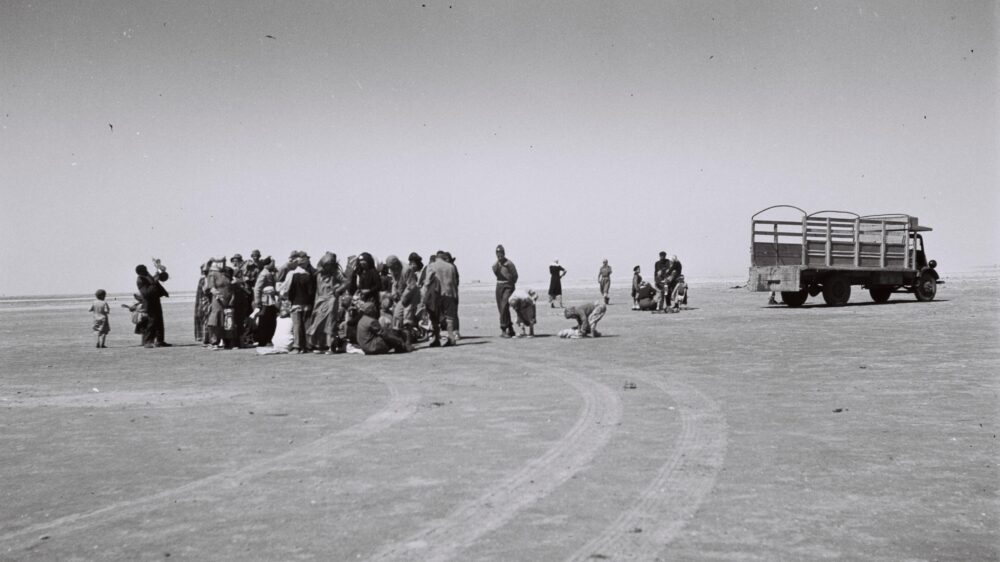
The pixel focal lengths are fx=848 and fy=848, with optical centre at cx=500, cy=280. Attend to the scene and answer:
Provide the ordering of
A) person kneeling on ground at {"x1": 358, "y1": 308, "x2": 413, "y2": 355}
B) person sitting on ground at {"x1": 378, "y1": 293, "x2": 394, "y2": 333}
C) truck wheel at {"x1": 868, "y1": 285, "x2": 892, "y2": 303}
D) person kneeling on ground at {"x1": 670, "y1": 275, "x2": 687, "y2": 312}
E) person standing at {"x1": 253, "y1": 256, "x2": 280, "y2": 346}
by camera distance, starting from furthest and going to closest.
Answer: truck wheel at {"x1": 868, "y1": 285, "x2": 892, "y2": 303}
person kneeling on ground at {"x1": 670, "y1": 275, "x2": 687, "y2": 312}
person sitting on ground at {"x1": 378, "y1": 293, "x2": 394, "y2": 333}
person standing at {"x1": 253, "y1": 256, "x2": 280, "y2": 346}
person kneeling on ground at {"x1": 358, "y1": 308, "x2": 413, "y2": 355}

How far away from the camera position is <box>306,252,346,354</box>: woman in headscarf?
1554cm

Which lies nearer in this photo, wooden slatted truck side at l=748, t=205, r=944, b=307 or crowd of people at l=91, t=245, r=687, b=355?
crowd of people at l=91, t=245, r=687, b=355

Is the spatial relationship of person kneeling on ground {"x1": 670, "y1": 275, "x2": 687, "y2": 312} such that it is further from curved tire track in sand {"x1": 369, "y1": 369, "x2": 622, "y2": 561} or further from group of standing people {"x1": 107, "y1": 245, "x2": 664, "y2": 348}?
curved tire track in sand {"x1": 369, "y1": 369, "x2": 622, "y2": 561}

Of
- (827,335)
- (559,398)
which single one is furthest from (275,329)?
(827,335)

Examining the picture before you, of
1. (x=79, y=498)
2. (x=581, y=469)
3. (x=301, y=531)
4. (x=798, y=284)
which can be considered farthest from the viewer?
(x=798, y=284)

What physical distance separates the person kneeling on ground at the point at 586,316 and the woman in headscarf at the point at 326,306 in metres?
4.57

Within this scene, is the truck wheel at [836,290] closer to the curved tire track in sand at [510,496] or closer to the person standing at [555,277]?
the person standing at [555,277]

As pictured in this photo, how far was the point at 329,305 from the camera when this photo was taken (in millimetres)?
15531

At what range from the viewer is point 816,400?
8820mm

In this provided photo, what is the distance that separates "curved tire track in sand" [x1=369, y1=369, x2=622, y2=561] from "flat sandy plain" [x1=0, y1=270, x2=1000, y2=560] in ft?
0.07

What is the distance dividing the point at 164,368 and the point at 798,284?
1914 centimetres

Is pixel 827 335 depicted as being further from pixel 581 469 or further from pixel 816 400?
pixel 581 469

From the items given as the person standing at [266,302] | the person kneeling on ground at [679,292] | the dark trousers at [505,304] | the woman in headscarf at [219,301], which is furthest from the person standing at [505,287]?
the person kneeling on ground at [679,292]

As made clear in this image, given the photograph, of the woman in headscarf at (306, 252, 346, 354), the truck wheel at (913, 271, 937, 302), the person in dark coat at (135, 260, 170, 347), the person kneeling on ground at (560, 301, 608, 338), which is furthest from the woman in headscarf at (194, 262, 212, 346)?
the truck wheel at (913, 271, 937, 302)
